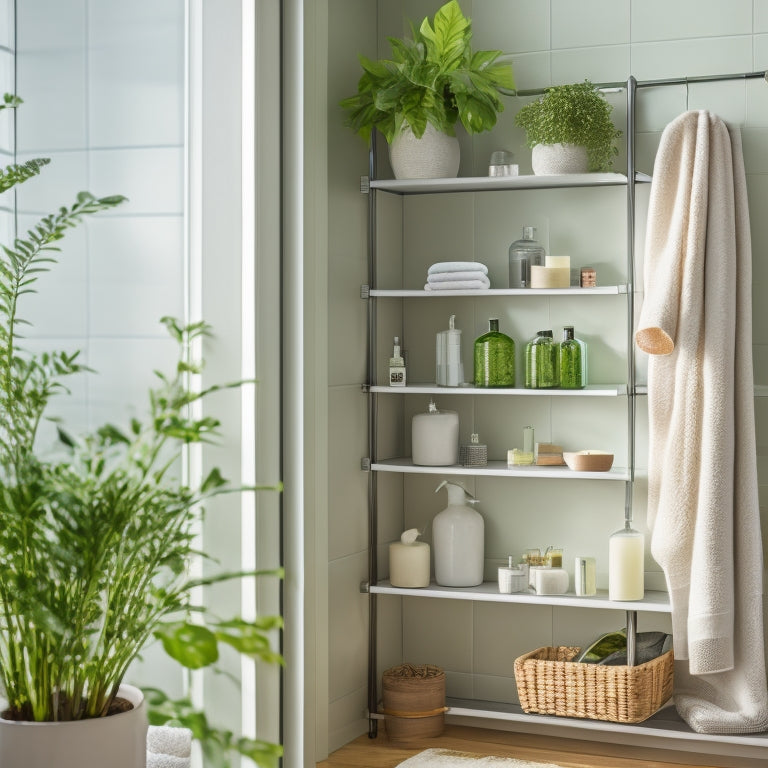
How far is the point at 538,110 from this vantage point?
9.27 ft

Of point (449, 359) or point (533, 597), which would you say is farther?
point (449, 359)

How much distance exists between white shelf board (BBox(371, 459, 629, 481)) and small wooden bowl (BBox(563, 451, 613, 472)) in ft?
0.06

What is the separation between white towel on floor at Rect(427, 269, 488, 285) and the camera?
2.86 metres

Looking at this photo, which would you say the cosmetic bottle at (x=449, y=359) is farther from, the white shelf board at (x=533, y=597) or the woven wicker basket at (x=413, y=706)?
the woven wicker basket at (x=413, y=706)

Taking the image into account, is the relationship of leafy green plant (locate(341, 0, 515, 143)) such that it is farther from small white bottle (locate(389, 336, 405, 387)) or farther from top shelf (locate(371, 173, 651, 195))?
small white bottle (locate(389, 336, 405, 387))

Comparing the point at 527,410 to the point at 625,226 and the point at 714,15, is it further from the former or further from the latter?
the point at 714,15

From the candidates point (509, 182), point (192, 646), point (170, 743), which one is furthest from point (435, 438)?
point (192, 646)

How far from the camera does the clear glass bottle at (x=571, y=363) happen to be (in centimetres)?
281

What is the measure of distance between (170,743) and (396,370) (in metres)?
1.14

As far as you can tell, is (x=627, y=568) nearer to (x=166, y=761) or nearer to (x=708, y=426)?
(x=708, y=426)

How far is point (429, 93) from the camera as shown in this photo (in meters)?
2.78

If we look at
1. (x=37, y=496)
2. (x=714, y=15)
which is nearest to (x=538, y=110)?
(x=714, y=15)

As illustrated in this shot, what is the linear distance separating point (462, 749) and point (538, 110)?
1.65 meters

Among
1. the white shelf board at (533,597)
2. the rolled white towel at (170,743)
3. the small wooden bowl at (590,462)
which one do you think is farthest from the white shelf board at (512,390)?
the rolled white towel at (170,743)
